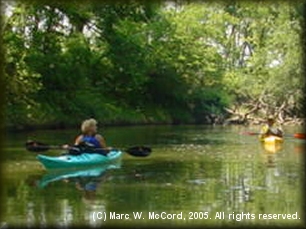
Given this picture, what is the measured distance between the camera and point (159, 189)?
32.6 feet

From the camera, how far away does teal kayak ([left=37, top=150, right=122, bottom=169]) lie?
11668mm

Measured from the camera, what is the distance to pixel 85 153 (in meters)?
12.5

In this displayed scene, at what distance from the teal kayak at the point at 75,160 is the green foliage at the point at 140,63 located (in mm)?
8463

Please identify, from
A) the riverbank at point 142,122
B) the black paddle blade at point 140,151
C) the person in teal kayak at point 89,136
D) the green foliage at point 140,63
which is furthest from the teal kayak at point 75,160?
the riverbank at point 142,122

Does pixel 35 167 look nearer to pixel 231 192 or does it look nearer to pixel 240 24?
pixel 231 192

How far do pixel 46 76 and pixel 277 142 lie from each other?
11.5m

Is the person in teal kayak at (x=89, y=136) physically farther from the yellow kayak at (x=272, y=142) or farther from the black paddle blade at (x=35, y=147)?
the yellow kayak at (x=272, y=142)

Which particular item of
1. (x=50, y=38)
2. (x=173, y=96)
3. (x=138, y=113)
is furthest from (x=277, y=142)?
(x=173, y=96)

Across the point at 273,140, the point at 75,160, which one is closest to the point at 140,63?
the point at 273,140

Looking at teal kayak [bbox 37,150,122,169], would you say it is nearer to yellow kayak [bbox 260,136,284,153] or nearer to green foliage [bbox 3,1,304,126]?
yellow kayak [bbox 260,136,284,153]

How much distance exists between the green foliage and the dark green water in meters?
8.79

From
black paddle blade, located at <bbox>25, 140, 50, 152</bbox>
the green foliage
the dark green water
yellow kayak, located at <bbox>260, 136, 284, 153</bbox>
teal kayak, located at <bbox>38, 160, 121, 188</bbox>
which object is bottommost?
the dark green water

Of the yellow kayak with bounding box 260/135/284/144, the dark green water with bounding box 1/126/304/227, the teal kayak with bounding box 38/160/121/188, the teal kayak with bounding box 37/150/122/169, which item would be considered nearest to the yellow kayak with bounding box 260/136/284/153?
the yellow kayak with bounding box 260/135/284/144

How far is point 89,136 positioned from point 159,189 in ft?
9.89
